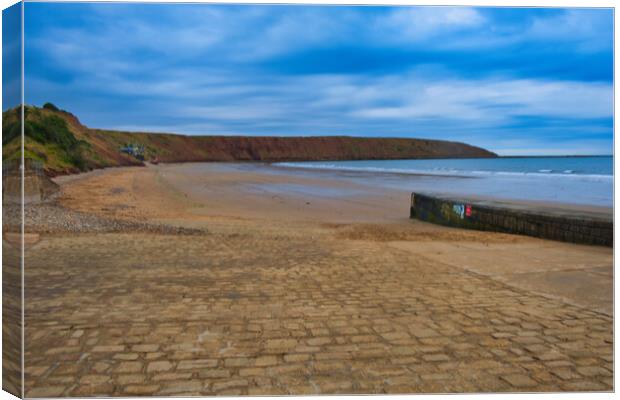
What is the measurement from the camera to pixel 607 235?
315 inches

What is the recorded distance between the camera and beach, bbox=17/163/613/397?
10.1ft

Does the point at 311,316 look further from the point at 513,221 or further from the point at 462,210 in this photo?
the point at 462,210

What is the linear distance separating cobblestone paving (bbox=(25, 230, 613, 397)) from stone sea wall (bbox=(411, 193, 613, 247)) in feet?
11.1

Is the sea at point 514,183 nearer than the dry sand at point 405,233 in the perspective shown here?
No

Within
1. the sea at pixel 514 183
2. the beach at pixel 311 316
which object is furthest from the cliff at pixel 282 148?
the beach at pixel 311 316

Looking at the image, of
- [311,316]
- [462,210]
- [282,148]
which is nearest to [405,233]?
[462,210]

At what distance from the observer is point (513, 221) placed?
9961 millimetres

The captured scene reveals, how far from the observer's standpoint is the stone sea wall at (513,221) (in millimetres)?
8250

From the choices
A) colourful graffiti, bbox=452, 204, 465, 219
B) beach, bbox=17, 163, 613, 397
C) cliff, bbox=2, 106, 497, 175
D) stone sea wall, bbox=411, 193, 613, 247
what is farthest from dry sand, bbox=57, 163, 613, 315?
cliff, bbox=2, 106, 497, 175

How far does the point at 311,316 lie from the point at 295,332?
1.39ft

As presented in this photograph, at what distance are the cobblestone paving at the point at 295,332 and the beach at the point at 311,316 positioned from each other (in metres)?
0.01

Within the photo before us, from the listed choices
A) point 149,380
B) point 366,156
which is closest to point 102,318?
point 149,380

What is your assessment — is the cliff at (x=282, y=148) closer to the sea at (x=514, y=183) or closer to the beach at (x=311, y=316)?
the sea at (x=514, y=183)

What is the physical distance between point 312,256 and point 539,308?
10.5 feet
